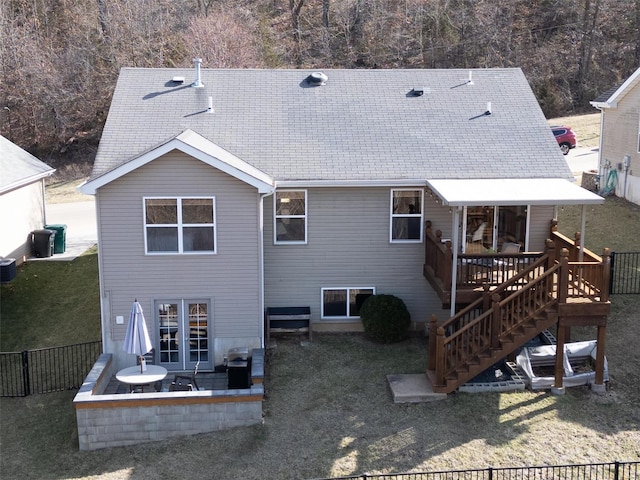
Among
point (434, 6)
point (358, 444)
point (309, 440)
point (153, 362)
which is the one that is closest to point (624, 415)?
point (358, 444)

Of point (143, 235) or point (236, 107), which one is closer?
point (143, 235)

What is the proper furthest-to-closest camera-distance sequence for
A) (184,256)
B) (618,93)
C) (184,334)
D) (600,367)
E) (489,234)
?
(618,93)
(489,234)
(184,334)
(184,256)
(600,367)

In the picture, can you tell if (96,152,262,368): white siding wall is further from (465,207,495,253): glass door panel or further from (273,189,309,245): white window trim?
(465,207,495,253): glass door panel

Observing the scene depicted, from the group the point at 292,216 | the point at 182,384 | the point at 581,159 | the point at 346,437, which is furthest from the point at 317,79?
the point at 581,159

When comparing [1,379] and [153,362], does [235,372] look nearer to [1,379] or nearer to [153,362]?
[153,362]

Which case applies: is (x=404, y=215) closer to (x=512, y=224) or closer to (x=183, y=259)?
(x=512, y=224)

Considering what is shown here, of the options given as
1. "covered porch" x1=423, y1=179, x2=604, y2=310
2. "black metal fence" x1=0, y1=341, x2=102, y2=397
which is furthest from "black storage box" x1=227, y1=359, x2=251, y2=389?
"covered porch" x1=423, y1=179, x2=604, y2=310
